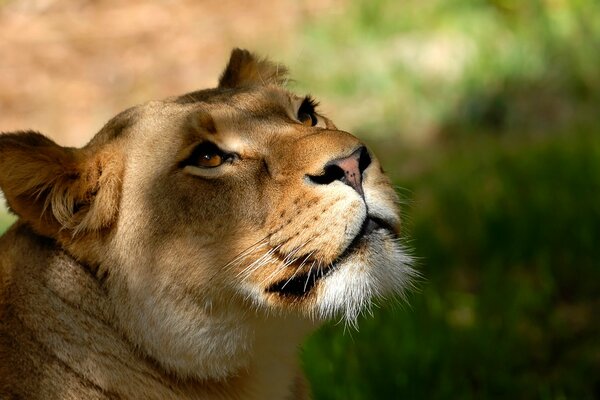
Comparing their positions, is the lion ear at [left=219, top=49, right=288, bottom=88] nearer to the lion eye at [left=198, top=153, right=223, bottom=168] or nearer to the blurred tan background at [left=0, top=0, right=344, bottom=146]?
the lion eye at [left=198, top=153, right=223, bottom=168]

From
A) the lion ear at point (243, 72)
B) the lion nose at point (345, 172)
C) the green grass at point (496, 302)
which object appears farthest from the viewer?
the green grass at point (496, 302)

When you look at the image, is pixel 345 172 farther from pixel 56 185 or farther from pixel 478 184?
pixel 478 184

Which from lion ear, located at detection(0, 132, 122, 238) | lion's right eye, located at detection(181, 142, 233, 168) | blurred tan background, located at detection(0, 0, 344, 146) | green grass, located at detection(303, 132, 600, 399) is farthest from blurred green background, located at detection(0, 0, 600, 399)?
lion ear, located at detection(0, 132, 122, 238)

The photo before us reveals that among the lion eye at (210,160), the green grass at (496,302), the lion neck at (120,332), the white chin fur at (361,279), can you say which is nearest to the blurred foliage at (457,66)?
the green grass at (496,302)

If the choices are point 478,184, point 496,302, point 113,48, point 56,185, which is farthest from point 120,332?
point 113,48

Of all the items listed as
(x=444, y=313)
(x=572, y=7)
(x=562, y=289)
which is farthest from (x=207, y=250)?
(x=572, y=7)

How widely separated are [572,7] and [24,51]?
4404 mm

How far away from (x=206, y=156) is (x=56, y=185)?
0.41 m

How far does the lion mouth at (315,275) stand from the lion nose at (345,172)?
4.0 inches

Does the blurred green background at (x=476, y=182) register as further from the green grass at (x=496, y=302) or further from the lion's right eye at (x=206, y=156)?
the lion's right eye at (x=206, y=156)

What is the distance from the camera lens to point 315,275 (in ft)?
9.19

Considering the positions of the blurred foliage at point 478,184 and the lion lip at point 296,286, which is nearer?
the lion lip at point 296,286

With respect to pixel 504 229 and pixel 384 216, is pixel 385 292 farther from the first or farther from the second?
pixel 504 229

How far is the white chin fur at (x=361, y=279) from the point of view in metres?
2.79
